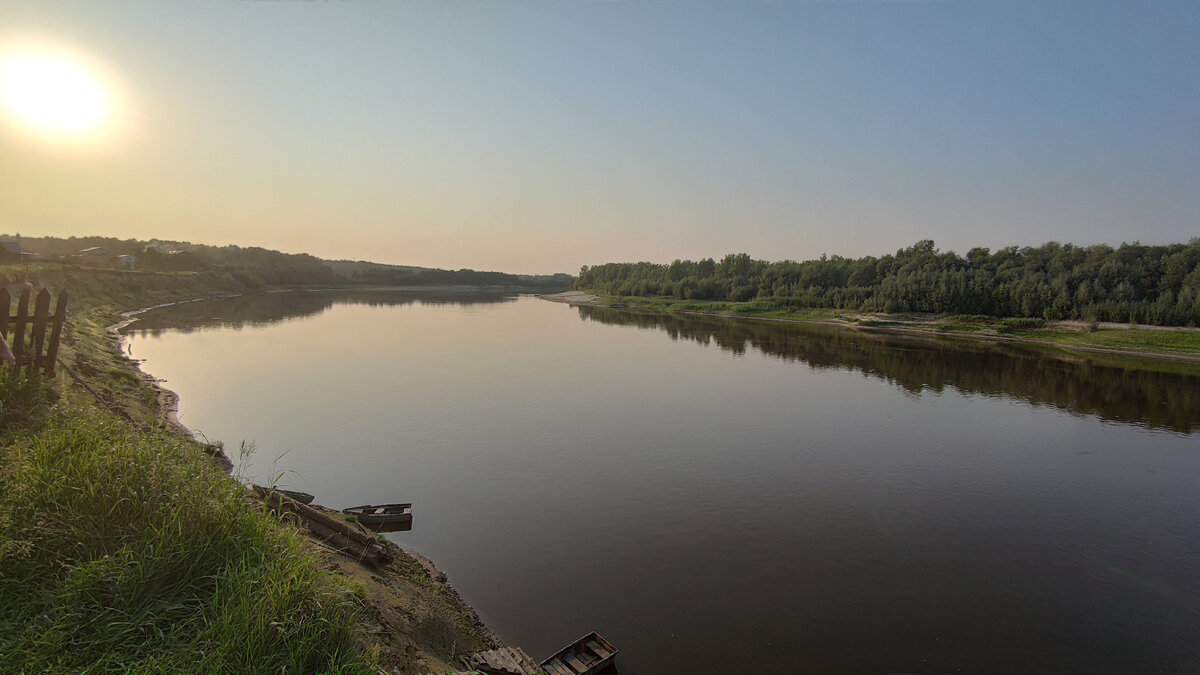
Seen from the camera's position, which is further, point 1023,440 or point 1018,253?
point 1018,253

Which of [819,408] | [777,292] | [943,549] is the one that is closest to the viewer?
[943,549]

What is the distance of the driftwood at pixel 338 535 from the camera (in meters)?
7.85

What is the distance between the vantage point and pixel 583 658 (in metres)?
6.68

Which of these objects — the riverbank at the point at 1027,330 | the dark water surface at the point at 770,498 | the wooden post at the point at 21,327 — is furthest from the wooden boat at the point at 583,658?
the riverbank at the point at 1027,330

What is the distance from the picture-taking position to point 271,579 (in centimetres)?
411

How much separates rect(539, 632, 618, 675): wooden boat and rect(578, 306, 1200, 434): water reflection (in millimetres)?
22719

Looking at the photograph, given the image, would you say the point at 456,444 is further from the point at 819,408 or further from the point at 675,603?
the point at 819,408

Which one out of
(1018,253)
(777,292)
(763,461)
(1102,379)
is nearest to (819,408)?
(763,461)

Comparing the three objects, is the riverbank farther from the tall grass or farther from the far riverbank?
the tall grass

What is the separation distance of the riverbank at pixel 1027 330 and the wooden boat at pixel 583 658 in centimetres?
4457

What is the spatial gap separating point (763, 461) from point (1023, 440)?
9286 mm

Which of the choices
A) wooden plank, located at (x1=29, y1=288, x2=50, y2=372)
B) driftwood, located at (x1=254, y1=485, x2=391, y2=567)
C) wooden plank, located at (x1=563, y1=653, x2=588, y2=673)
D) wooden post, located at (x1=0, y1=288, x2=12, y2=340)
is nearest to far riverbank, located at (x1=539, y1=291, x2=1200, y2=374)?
wooden plank, located at (x1=563, y1=653, x2=588, y2=673)

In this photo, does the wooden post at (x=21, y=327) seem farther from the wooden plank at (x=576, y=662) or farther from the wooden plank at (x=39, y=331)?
the wooden plank at (x=576, y=662)

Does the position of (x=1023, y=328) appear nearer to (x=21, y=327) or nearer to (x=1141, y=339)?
(x=1141, y=339)
